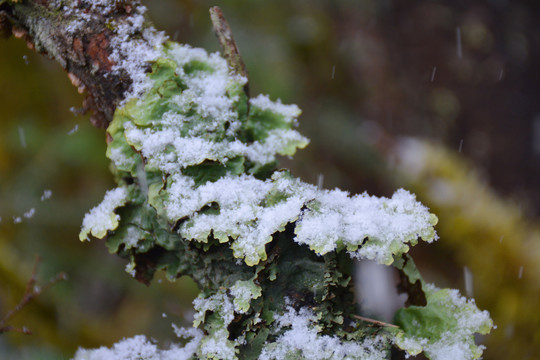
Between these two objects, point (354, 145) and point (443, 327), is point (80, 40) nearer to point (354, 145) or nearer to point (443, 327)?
point (443, 327)

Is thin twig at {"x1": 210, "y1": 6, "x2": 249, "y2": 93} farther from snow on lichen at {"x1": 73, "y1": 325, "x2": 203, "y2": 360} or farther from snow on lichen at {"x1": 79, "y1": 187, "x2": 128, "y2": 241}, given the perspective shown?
snow on lichen at {"x1": 73, "y1": 325, "x2": 203, "y2": 360}

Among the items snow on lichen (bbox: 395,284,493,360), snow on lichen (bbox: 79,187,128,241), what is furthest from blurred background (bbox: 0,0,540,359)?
snow on lichen (bbox: 395,284,493,360)


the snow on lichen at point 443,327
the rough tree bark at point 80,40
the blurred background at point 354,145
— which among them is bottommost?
the snow on lichen at point 443,327

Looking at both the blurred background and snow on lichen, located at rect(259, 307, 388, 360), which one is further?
the blurred background

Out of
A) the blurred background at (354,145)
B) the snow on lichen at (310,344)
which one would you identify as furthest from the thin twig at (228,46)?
the blurred background at (354,145)

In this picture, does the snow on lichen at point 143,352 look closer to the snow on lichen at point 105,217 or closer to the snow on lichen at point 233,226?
the snow on lichen at point 233,226

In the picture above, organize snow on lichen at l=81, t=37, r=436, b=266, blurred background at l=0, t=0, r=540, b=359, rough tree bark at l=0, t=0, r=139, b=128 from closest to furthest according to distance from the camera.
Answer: snow on lichen at l=81, t=37, r=436, b=266, rough tree bark at l=0, t=0, r=139, b=128, blurred background at l=0, t=0, r=540, b=359
